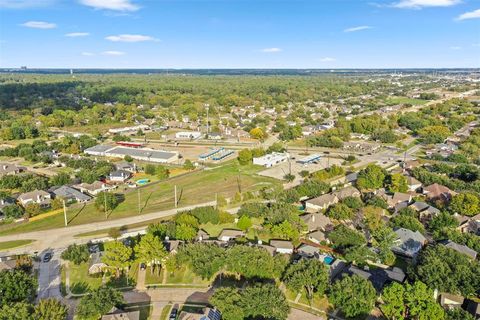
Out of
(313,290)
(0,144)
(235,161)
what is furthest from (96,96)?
(313,290)

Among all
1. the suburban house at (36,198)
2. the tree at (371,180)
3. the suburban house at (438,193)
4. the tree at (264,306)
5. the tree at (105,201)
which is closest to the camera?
the tree at (264,306)

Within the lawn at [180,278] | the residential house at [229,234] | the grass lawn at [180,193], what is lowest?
the lawn at [180,278]

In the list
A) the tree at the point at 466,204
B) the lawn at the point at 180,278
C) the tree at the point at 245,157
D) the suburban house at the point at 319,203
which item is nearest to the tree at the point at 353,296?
the lawn at the point at 180,278

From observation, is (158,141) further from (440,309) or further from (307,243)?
(440,309)

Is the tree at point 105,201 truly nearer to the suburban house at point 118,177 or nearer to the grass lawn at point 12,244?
the grass lawn at point 12,244

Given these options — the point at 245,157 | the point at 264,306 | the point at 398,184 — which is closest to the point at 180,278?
the point at 264,306

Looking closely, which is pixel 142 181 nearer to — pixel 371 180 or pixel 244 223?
pixel 244 223
